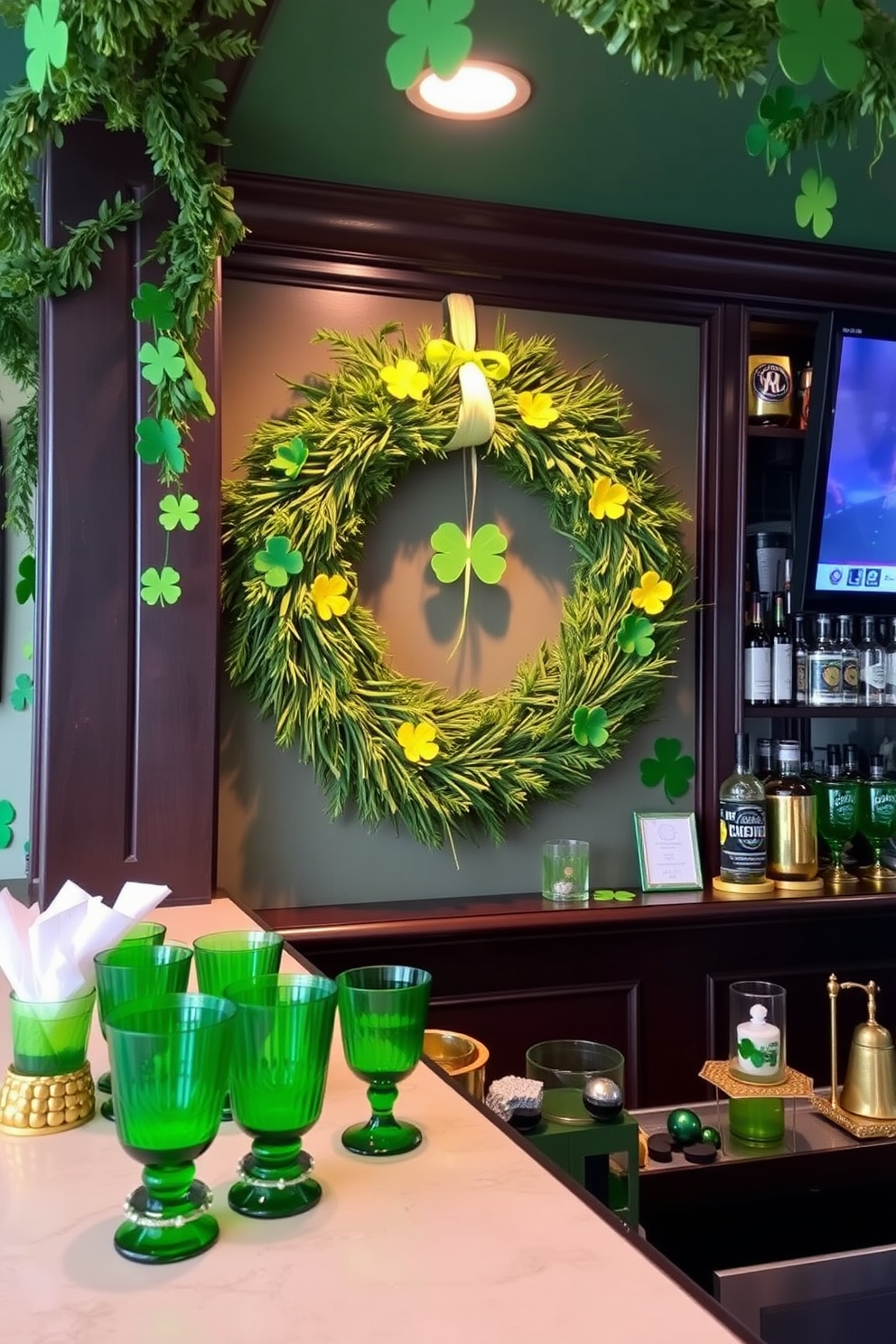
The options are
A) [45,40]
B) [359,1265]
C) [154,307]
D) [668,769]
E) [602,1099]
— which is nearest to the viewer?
[359,1265]

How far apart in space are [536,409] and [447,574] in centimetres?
37

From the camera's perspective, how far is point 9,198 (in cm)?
166

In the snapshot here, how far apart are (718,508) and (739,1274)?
1510 millimetres

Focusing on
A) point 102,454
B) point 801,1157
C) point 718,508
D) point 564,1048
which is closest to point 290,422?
point 102,454

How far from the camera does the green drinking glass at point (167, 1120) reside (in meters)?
0.74

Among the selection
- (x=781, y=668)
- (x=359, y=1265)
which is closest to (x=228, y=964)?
(x=359, y=1265)

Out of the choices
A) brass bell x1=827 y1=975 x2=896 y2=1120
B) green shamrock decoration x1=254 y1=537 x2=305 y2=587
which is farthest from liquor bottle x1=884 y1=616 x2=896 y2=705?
green shamrock decoration x1=254 y1=537 x2=305 y2=587

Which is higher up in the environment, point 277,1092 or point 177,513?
point 177,513

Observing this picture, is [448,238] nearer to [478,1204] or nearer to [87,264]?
[87,264]

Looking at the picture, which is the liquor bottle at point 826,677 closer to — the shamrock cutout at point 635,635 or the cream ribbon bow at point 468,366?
the shamrock cutout at point 635,635

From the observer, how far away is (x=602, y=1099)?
127cm

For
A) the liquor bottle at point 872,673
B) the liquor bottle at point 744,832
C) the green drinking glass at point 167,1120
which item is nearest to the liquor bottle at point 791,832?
the liquor bottle at point 744,832

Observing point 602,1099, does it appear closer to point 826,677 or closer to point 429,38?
point 429,38

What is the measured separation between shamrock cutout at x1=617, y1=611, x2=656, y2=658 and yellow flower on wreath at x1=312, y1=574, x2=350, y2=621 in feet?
1.89
